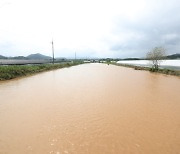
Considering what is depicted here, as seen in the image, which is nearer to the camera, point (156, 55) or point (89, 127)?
point (89, 127)

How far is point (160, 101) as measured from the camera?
1231cm

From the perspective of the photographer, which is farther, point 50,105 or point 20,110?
point 50,105

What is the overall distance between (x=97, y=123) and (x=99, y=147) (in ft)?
6.91

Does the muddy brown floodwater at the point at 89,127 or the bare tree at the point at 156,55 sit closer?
the muddy brown floodwater at the point at 89,127

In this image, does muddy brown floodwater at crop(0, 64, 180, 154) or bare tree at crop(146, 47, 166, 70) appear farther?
bare tree at crop(146, 47, 166, 70)

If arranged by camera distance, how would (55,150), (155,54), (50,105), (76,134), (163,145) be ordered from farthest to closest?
(155,54) → (50,105) → (76,134) → (163,145) → (55,150)

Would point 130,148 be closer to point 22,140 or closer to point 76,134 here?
point 76,134

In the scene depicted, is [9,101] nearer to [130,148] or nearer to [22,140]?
[22,140]

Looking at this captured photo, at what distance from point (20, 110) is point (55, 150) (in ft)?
15.4

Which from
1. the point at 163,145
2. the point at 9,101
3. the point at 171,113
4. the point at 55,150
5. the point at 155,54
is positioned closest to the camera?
the point at 55,150

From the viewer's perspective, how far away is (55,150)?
570 centimetres

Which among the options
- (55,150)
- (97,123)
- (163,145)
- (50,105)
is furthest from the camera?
(50,105)

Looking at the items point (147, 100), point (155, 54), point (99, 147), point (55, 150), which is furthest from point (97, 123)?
point (155, 54)

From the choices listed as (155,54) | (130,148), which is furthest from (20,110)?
(155,54)
